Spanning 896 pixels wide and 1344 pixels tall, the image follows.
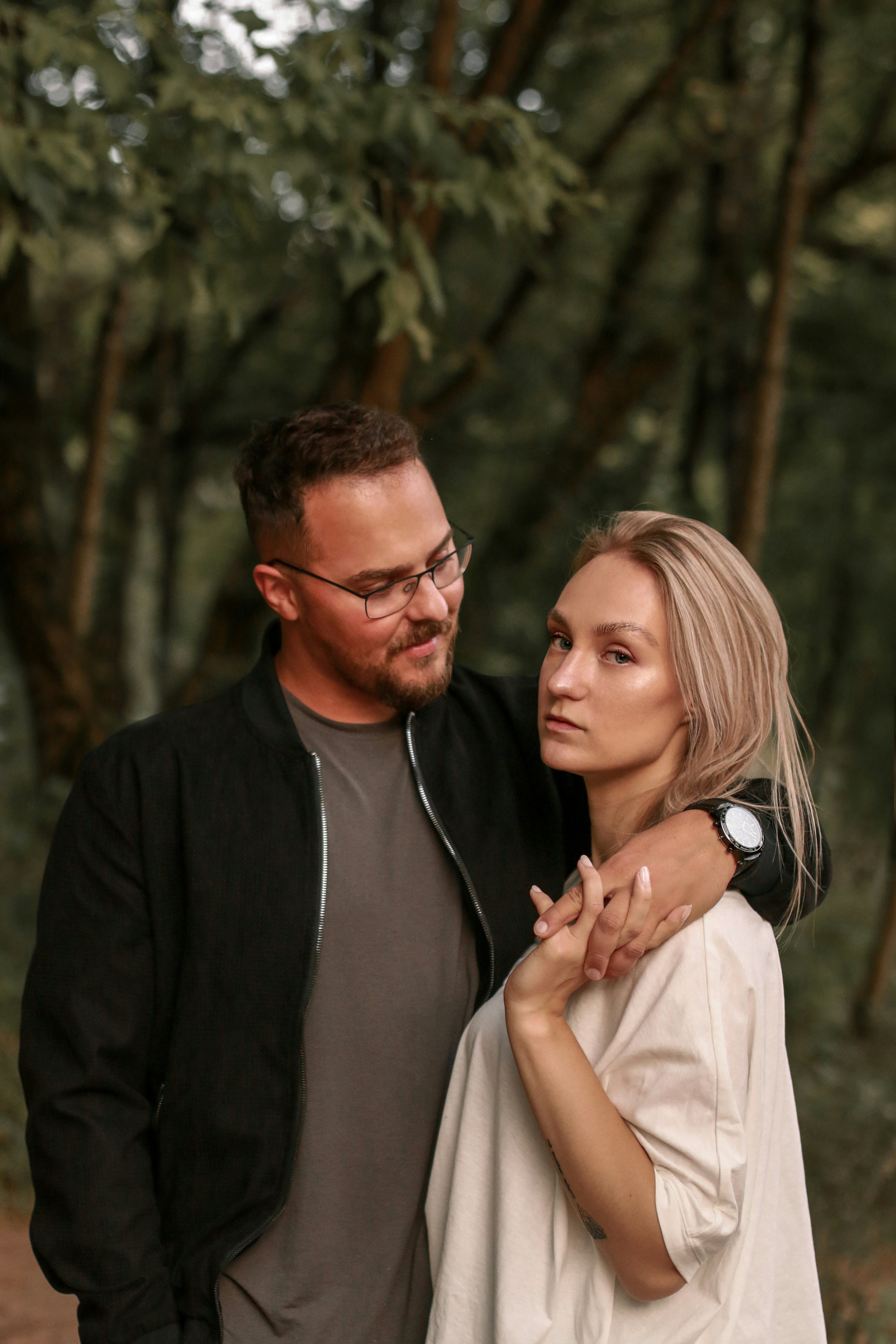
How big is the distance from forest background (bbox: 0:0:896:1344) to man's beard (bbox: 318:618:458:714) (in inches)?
51.6

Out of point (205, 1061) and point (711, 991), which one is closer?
point (711, 991)

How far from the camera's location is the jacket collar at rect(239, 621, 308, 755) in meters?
2.28

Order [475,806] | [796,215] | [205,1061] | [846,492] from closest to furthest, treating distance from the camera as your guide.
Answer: [205,1061] < [475,806] < [796,215] < [846,492]

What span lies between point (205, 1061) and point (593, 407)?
22.3 ft

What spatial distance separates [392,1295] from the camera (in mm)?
2109

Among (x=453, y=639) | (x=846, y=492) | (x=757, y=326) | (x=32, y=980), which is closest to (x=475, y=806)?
(x=453, y=639)

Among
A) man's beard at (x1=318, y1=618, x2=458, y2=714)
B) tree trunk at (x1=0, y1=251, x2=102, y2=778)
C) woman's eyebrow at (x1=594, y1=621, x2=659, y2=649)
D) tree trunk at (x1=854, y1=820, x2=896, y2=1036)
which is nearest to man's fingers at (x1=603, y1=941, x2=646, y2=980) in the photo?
woman's eyebrow at (x1=594, y1=621, x2=659, y2=649)

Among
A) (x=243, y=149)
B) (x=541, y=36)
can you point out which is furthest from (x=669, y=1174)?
(x=541, y=36)

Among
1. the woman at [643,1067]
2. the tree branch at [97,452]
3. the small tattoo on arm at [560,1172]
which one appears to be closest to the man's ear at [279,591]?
the woman at [643,1067]

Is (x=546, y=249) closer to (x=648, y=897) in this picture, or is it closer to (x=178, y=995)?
(x=178, y=995)

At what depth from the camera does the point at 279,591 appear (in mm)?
2473

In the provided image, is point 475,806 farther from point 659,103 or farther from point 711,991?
point 659,103

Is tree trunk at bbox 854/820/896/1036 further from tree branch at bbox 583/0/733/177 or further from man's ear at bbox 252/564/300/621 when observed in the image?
man's ear at bbox 252/564/300/621

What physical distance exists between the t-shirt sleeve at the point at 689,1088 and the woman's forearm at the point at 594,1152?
2cm
